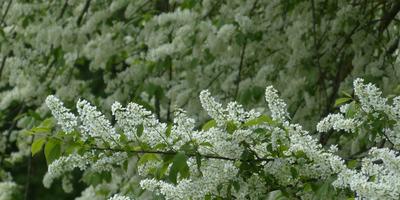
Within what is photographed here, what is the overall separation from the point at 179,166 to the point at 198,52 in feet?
8.98

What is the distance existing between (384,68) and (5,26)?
3235 millimetres

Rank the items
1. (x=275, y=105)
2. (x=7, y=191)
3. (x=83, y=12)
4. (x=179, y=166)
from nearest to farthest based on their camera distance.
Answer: (x=179, y=166) → (x=275, y=105) → (x=83, y=12) → (x=7, y=191)

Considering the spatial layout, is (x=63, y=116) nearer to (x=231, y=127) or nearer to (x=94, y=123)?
(x=94, y=123)

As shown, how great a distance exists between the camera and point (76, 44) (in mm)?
6094

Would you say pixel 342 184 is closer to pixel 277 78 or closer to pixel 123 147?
pixel 123 147

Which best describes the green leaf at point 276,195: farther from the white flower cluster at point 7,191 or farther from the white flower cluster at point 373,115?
the white flower cluster at point 7,191

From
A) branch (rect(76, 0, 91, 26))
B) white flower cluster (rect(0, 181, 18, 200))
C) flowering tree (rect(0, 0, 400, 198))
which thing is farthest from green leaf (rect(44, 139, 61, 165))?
white flower cluster (rect(0, 181, 18, 200))

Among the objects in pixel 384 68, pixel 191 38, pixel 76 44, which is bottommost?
pixel 384 68

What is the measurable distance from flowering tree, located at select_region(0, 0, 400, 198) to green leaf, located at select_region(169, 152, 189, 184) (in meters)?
1.83

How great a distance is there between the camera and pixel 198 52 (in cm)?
542

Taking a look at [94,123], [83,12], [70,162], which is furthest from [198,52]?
[94,123]

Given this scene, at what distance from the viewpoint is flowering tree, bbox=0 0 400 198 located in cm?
528

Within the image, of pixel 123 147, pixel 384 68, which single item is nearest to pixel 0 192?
pixel 384 68

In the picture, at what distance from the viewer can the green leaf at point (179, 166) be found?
273cm
